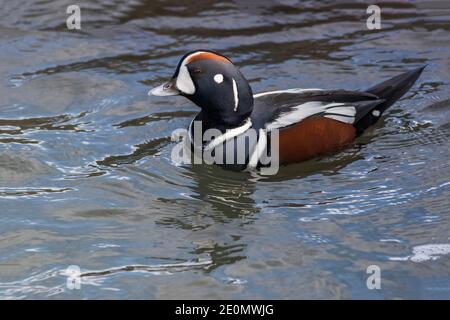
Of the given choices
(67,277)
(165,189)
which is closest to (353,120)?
(165,189)

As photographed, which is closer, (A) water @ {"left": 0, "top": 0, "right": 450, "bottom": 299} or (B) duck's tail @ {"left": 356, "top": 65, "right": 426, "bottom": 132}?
(A) water @ {"left": 0, "top": 0, "right": 450, "bottom": 299}

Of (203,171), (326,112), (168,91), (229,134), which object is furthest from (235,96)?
(326,112)

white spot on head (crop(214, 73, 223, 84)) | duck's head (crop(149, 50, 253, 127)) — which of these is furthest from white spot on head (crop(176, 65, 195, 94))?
white spot on head (crop(214, 73, 223, 84))

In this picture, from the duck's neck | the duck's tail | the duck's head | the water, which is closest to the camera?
the water

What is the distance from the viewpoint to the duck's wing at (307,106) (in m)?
7.39

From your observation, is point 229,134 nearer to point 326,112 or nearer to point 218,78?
point 218,78

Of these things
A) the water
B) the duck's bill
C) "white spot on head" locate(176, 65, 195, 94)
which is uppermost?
"white spot on head" locate(176, 65, 195, 94)

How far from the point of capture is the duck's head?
7312mm

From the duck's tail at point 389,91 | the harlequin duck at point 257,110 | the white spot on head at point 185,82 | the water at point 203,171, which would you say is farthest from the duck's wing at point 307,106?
the white spot on head at point 185,82

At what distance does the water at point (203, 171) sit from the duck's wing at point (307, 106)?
0.30 m

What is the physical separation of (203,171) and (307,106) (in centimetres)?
96

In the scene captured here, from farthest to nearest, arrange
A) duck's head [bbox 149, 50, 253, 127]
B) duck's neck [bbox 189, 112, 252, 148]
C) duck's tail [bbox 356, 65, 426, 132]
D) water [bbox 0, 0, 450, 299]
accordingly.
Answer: duck's tail [bbox 356, 65, 426, 132] → duck's neck [bbox 189, 112, 252, 148] → duck's head [bbox 149, 50, 253, 127] → water [bbox 0, 0, 450, 299]

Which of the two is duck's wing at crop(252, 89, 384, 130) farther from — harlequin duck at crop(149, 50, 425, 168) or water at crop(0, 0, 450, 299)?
water at crop(0, 0, 450, 299)
